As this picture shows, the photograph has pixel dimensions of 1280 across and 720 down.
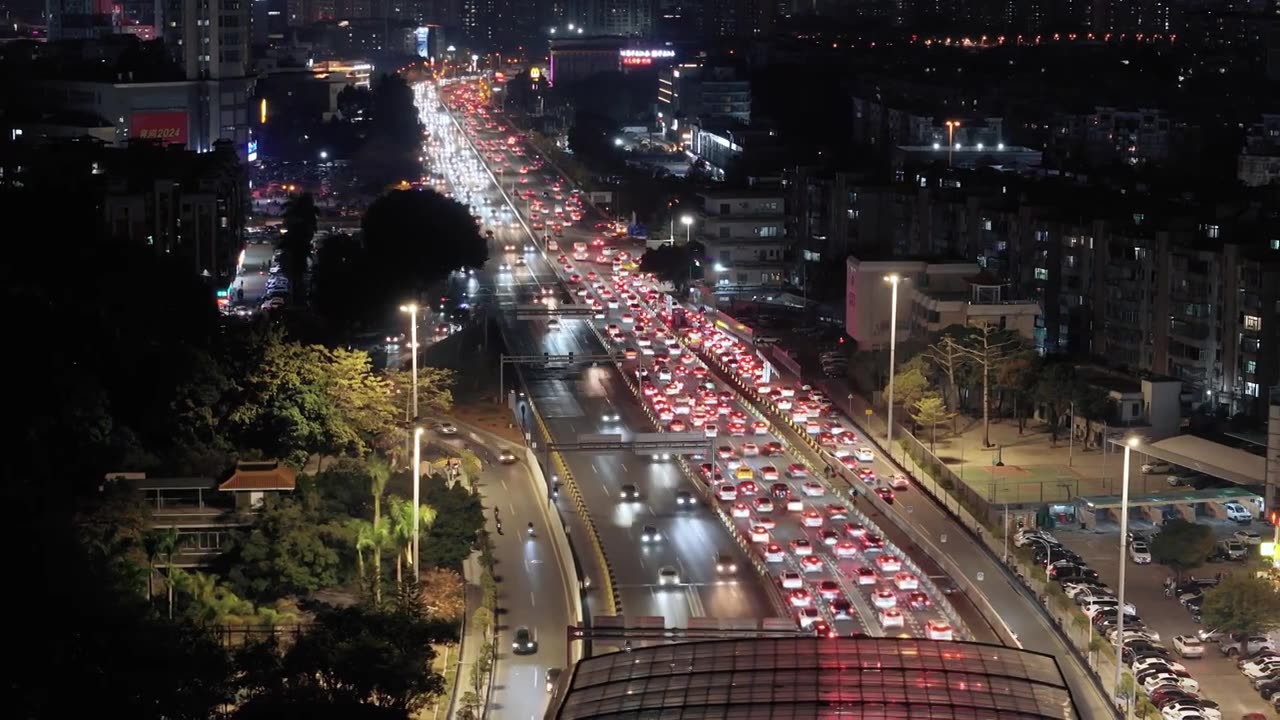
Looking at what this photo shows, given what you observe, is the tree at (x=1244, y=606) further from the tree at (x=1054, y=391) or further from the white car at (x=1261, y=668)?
the tree at (x=1054, y=391)

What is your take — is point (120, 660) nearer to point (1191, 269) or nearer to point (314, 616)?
point (314, 616)

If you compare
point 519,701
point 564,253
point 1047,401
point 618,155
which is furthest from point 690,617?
point 618,155

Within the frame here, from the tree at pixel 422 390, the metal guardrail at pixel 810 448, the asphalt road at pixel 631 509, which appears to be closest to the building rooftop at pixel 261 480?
the asphalt road at pixel 631 509

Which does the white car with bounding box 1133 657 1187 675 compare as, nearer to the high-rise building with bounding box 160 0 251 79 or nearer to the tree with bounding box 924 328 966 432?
the tree with bounding box 924 328 966 432

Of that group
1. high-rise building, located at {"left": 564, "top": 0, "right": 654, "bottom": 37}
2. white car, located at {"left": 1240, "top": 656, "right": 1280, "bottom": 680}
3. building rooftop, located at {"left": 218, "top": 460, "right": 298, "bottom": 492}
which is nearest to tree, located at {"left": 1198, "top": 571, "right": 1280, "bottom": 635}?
white car, located at {"left": 1240, "top": 656, "right": 1280, "bottom": 680}

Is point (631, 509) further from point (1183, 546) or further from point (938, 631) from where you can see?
point (1183, 546)
